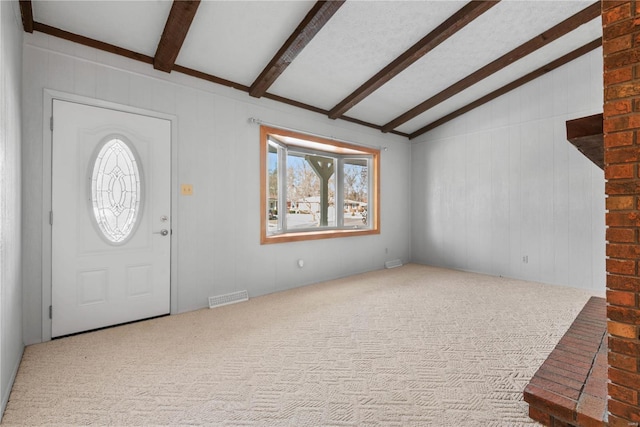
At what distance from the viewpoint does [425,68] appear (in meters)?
4.01

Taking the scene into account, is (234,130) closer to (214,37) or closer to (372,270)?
(214,37)

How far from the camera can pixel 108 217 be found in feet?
9.57

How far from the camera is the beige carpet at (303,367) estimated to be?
1710 mm

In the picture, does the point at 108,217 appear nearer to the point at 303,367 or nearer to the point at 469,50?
the point at 303,367

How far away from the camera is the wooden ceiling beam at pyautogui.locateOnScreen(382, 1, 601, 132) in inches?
132

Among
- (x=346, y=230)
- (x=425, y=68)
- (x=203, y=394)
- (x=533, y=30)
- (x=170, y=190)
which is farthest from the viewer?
(x=346, y=230)

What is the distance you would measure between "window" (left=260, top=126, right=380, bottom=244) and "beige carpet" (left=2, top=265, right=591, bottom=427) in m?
1.52

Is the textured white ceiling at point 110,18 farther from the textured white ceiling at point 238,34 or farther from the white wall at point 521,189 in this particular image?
the white wall at point 521,189

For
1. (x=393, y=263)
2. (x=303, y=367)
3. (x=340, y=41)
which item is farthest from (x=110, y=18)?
(x=393, y=263)

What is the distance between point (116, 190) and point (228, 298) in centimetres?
171

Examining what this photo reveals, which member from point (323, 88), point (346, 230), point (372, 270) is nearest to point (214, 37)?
point (323, 88)

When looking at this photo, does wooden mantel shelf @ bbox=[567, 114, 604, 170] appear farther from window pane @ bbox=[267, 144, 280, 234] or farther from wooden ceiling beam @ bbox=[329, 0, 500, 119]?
window pane @ bbox=[267, 144, 280, 234]

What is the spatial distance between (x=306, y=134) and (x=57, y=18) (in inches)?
114

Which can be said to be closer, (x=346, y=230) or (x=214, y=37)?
(x=214, y=37)
